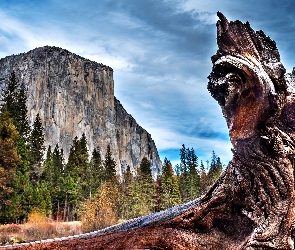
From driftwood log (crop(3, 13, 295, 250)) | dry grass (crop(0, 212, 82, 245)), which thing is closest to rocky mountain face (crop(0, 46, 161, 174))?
dry grass (crop(0, 212, 82, 245))

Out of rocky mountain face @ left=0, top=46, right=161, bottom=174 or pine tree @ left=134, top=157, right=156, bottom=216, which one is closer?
pine tree @ left=134, top=157, right=156, bottom=216

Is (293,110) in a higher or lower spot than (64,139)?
lower

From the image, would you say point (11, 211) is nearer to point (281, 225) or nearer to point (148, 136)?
point (281, 225)

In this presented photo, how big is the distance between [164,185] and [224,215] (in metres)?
43.9

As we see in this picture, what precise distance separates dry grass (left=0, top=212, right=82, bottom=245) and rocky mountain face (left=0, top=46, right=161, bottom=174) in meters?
66.7

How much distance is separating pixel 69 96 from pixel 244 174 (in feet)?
344

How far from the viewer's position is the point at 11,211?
27859 mm

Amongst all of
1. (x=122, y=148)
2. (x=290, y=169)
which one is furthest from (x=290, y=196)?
(x=122, y=148)

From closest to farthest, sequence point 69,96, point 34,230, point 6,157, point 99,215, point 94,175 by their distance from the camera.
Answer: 1. point 6,157
2. point 34,230
3. point 99,215
4. point 94,175
5. point 69,96

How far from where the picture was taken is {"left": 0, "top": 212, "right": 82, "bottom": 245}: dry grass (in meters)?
24.0

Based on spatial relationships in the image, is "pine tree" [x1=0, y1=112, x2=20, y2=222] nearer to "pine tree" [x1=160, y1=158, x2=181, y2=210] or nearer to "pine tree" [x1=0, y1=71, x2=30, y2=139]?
"pine tree" [x1=0, y1=71, x2=30, y2=139]

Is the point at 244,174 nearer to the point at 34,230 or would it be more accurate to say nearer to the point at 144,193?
the point at 34,230

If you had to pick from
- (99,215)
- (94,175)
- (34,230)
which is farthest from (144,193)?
(34,230)

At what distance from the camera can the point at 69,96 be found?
105375mm
